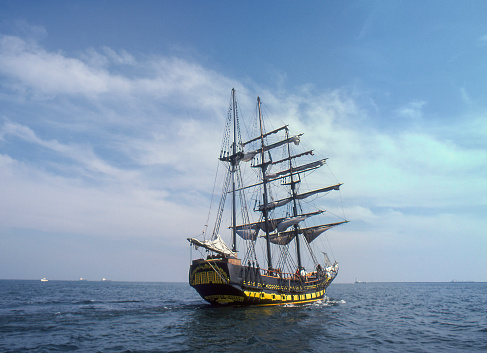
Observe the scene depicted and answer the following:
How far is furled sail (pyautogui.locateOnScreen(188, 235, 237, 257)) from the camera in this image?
27.1 meters

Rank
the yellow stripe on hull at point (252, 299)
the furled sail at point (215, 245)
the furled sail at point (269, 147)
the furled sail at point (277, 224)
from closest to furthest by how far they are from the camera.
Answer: the furled sail at point (215, 245), the yellow stripe on hull at point (252, 299), the furled sail at point (269, 147), the furled sail at point (277, 224)

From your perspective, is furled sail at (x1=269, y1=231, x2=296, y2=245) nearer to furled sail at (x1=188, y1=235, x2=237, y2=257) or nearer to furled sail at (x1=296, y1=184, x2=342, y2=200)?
furled sail at (x1=296, y1=184, x2=342, y2=200)

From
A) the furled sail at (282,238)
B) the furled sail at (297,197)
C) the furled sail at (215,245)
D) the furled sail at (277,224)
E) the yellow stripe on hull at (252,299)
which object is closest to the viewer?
the furled sail at (215,245)

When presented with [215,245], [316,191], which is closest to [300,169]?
[316,191]

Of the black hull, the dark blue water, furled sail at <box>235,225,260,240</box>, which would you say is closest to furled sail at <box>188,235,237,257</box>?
the black hull

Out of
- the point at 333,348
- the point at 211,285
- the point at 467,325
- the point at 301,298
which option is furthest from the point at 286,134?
the point at 333,348

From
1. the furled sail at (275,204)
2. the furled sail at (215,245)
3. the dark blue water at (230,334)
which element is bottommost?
the dark blue water at (230,334)

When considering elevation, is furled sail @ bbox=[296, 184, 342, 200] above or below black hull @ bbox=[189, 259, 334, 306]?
above

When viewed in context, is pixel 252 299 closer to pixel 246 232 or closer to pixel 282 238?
pixel 246 232

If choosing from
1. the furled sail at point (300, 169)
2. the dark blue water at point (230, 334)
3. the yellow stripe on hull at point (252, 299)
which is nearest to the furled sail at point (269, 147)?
the furled sail at point (300, 169)

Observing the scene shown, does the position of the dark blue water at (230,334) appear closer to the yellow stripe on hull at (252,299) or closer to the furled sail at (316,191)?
the yellow stripe on hull at (252,299)

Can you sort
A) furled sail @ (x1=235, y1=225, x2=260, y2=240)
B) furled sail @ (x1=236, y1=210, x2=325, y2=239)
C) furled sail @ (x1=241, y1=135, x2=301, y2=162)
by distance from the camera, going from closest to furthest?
furled sail @ (x1=241, y1=135, x2=301, y2=162) → furled sail @ (x1=236, y1=210, x2=325, y2=239) → furled sail @ (x1=235, y1=225, x2=260, y2=240)

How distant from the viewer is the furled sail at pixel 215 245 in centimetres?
2711

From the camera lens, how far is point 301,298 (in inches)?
1431
